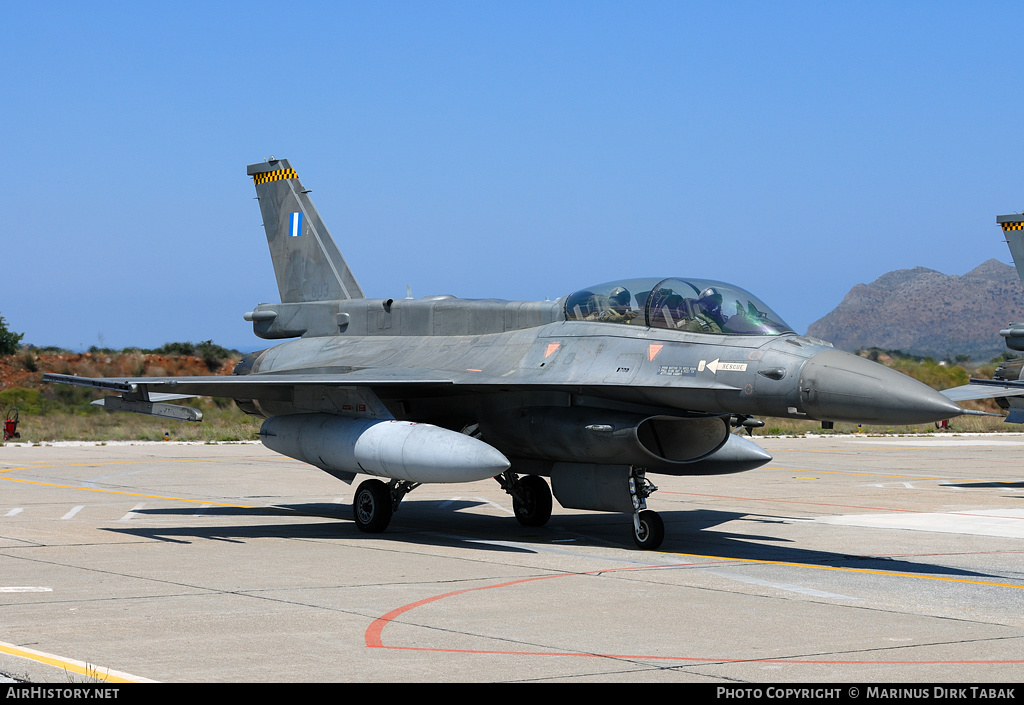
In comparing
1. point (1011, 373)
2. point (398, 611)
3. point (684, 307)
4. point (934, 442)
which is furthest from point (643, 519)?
point (934, 442)

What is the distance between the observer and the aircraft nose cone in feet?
34.2

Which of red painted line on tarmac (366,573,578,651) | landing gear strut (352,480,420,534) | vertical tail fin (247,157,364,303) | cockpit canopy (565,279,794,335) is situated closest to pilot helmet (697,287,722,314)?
cockpit canopy (565,279,794,335)

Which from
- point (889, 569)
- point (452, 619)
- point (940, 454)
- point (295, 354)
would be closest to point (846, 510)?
point (889, 569)

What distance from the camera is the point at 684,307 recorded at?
1265cm

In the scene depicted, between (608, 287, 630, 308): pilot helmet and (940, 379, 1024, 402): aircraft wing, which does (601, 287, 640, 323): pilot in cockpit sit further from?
(940, 379, 1024, 402): aircraft wing

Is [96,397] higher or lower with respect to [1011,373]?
lower

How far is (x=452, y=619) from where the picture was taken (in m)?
8.34

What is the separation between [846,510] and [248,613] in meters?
11.1

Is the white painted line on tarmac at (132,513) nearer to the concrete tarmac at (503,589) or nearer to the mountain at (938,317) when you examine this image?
the concrete tarmac at (503,589)

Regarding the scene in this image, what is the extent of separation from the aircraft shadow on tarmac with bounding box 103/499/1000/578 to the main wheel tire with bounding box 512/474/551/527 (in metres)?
0.17

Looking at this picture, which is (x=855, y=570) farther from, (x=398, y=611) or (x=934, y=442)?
(x=934, y=442)

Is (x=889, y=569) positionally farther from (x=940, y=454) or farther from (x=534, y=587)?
(x=940, y=454)

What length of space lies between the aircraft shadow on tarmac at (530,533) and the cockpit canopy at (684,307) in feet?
7.94

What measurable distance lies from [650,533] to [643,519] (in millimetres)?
206
